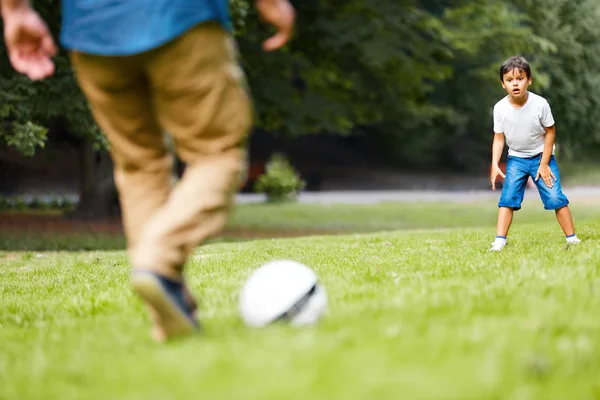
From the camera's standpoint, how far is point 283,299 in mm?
3549

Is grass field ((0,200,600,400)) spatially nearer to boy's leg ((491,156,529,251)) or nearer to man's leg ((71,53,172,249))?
man's leg ((71,53,172,249))

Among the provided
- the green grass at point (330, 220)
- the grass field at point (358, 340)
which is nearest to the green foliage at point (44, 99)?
the green grass at point (330, 220)

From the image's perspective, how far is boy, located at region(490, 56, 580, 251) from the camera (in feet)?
23.7

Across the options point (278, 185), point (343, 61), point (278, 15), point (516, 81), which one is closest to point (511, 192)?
point (516, 81)

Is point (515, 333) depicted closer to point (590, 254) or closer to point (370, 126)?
point (590, 254)

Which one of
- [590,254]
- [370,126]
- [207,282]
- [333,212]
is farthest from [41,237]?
[370,126]

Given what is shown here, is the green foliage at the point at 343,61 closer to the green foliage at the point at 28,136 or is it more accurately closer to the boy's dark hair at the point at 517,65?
the green foliage at the point at 28,136

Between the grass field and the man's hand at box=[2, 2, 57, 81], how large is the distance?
4.25ft

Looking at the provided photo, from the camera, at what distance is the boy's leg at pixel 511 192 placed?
748 centimetres

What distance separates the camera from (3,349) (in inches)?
148

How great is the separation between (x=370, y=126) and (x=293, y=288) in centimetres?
3919

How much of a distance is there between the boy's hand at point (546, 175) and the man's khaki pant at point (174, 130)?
14.9 feet

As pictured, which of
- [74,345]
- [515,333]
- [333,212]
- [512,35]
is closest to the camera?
[515,333]

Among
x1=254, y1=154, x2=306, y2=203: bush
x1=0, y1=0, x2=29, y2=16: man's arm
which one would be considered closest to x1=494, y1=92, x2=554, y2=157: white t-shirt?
x1=0, y1=0, x2=29, y2=16: man's arm
